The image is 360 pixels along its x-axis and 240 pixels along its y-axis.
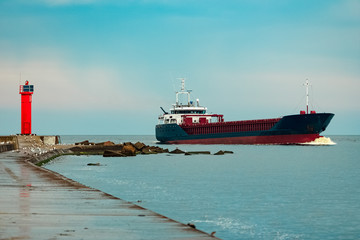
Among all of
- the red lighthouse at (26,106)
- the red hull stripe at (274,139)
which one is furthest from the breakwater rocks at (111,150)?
the red hull stripe at (274,139)

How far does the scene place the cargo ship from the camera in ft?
252

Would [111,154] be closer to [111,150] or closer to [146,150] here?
[111,150]

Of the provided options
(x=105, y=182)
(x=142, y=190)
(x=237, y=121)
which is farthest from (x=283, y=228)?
(x=237, y=121)

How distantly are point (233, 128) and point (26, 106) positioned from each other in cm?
3368


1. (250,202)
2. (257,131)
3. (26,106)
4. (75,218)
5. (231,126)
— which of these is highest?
(26,106)

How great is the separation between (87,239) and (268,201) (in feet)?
46.6

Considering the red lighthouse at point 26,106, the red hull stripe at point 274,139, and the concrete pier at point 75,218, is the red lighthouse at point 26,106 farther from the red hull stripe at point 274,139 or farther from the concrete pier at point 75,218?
the concrete pier at point 75,218

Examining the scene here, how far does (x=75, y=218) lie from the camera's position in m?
9.38

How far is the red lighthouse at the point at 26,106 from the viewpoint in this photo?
68.5 meters

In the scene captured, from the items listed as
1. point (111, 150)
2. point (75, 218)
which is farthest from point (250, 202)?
point (111, 150)

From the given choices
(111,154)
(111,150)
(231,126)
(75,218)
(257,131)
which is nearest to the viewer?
(75,218)

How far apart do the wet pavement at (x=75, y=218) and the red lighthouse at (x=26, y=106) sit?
56.3 m

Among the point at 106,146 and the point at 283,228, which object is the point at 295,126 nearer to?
the point at 106,146

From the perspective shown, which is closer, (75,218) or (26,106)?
(75,218)
